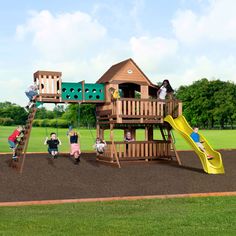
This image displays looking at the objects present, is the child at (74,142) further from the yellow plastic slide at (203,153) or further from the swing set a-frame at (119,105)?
the yellow plastic slide at (203,153)

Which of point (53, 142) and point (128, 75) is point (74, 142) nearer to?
point (53, 142)

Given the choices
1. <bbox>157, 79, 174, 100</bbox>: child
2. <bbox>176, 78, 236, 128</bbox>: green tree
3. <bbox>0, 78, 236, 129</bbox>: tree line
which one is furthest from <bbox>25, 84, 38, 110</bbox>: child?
<bbox>176, 78, 236, 128</bbox>: green tree

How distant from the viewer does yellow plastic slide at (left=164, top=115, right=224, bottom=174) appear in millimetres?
17328

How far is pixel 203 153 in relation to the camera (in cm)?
1755

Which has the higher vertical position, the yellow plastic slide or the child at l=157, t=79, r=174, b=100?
the child at l=157, t=79, r=174, b=100

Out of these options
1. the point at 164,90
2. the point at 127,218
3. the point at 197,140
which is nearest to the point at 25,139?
the point at 164,90

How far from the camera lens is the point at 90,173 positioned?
17.1 m

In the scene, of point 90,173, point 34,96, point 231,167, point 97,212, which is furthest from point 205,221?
point 34,96

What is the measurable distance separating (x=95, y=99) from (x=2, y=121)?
A: 89.5 meters

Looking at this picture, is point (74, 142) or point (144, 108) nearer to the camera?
point (74, 142)

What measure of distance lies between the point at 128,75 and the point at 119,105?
95.4 inches

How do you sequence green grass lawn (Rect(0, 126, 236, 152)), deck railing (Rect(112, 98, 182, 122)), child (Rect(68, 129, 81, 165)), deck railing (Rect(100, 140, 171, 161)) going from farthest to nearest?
1. green grass lawn (Rect(0, 126, 236, 152))
2. deck railing (Rect(100, 140, 171, 161))
3. deck railing (Rect(112, 98, 182, 122))
4. child (Rect(68, 129, 81, 165))

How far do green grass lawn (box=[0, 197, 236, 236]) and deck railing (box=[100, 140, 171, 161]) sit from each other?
948 centimetres

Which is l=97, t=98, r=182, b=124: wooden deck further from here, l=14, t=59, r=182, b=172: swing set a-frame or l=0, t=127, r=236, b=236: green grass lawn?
l=0, t=127, r=236, b=236: green grass lawn
